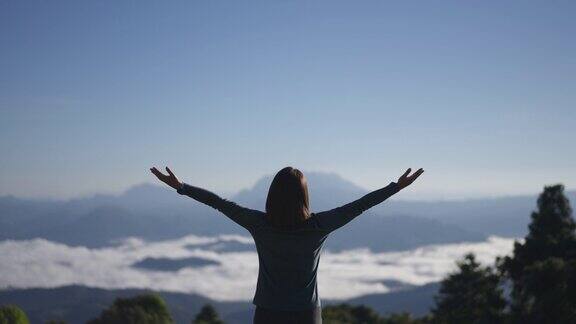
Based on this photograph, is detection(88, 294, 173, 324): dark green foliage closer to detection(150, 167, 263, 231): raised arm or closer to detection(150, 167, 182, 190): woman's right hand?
detection(150, 167, 182, 190): woman's right hand

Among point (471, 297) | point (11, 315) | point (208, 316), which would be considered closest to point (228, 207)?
point (11, 315)

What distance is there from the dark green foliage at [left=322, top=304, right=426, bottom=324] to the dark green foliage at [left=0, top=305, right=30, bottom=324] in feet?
137

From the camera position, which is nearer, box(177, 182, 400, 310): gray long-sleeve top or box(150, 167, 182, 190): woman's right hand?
box(177, 182, 400, 310): gray long-sleeve top

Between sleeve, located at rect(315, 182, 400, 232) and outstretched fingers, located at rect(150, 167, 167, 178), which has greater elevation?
outstretched fingers, located at rect(150, 167, 167, 178)

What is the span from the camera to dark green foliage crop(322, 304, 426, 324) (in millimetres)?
86500

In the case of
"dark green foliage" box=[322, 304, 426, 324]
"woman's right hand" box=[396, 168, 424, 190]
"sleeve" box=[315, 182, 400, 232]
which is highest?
"woman's right hand" box=[396, 168, 424, 190]

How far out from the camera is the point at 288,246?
450 centimetres

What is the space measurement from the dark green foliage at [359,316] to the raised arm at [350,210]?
257 feet

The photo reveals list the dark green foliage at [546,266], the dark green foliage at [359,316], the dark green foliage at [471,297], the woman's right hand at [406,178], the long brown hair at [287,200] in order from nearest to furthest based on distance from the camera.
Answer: the long brown hair at [287,200] < the woman's right hand at [406,178] < the dark green foliage at [546,266] < the dark green foliage at [471,297] < the dark green foliage at [359,316]

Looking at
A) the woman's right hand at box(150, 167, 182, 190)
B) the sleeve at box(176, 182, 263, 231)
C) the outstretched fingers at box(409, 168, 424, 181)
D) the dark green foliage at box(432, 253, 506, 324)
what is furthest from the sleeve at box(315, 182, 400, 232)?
the dark green foliage at box(432, 253, 506, 324)

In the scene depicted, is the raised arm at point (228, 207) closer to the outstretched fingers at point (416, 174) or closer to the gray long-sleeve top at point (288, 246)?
the gray long-sleeve top at point (288, 246)

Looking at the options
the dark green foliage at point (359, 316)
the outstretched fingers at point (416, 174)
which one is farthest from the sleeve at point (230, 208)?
the dark green foliage at point (359, 316)

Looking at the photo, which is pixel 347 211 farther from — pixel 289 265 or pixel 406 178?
pixel 406 178

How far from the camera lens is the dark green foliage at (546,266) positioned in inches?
1297
